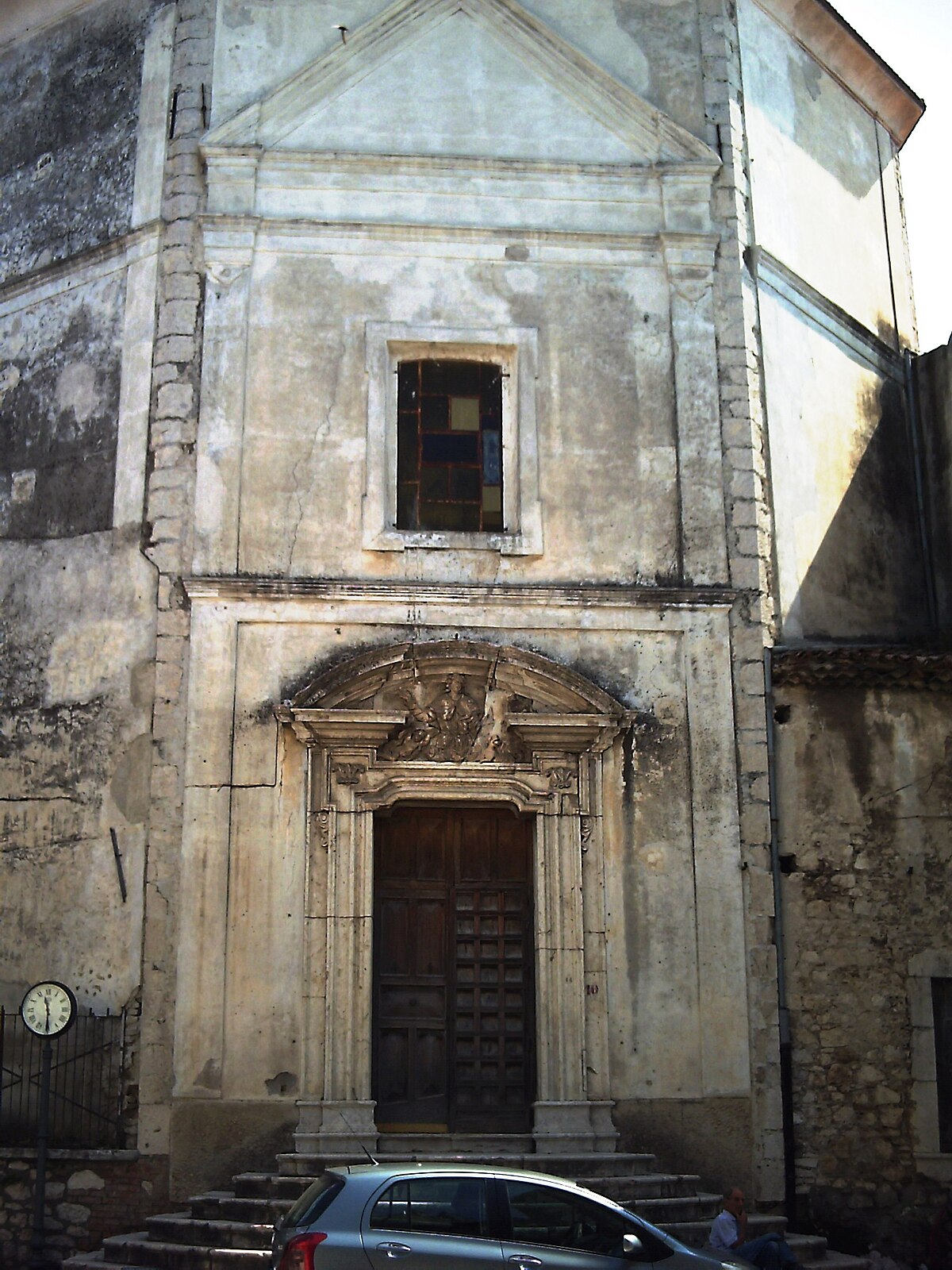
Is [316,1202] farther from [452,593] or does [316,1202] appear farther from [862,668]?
[862,668]

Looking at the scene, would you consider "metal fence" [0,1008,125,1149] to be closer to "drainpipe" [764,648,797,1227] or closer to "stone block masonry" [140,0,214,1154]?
"stone block masonry" [140,0,214,1154]

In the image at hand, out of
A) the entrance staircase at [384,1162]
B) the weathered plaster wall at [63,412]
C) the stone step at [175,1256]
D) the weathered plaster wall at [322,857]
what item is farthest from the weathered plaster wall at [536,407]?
the stone step at [175,1256]

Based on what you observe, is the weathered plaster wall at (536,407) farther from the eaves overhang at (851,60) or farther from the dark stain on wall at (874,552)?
the eaves overhang at (851,60)

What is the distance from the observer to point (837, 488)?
48.2 ft

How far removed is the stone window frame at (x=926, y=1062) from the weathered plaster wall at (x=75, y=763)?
6276 mm

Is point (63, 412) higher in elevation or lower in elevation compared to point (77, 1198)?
higher

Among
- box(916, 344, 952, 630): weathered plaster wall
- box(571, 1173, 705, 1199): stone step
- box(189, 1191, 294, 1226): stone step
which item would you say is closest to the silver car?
box(189, 1191, 294, 1226): stone step

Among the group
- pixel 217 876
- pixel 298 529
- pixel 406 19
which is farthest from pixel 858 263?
pixel 217 876

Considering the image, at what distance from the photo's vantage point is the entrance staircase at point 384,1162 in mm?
10469

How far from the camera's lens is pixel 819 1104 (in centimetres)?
1215

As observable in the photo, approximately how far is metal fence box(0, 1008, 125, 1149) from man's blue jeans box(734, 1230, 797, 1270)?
4.81 meters

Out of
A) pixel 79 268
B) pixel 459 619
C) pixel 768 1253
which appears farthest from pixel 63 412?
pixel 768 1253

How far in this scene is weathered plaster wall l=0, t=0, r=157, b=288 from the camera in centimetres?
1441

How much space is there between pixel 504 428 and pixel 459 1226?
23.5 feet
